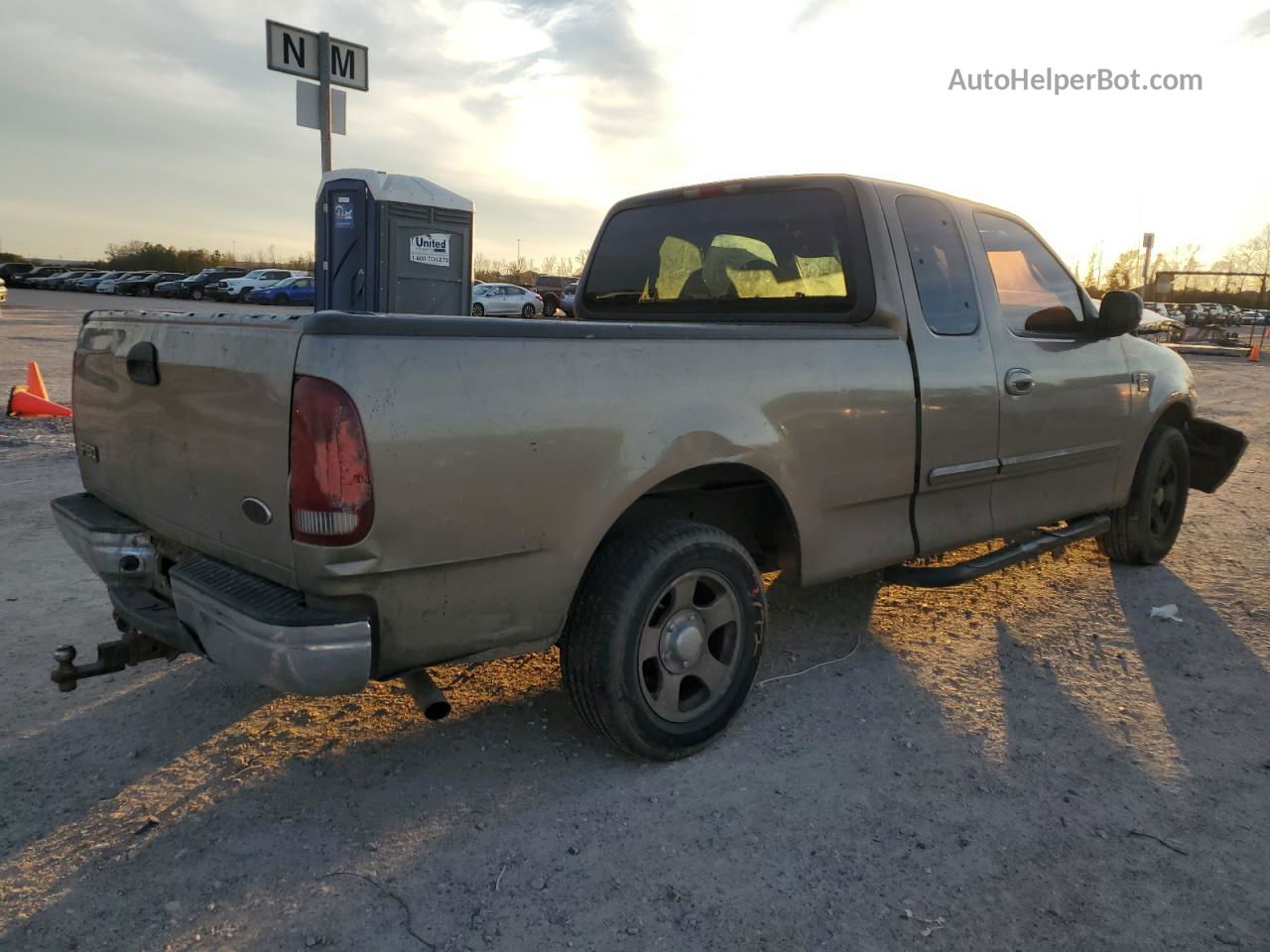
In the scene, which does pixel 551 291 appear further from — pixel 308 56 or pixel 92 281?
pixel 308 56

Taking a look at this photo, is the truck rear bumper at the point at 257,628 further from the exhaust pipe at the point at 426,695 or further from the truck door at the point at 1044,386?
the truck door at the point at 1044,386

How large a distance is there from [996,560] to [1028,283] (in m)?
1.31

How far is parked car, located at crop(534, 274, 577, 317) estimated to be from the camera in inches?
1534

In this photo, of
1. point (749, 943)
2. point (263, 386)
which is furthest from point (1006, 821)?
point (263, 386)

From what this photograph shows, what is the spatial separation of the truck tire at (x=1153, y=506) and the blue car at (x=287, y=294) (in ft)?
119

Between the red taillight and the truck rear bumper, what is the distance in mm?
196

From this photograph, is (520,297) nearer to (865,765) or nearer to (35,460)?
(35,460)

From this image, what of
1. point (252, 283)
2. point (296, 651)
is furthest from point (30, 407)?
point (252, 283)

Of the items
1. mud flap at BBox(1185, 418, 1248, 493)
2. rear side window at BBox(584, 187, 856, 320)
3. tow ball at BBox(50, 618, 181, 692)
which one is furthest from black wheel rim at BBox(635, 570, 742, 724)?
mud flap at BBox(1185, 418, 1248, 493)

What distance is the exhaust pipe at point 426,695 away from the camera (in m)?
2.50

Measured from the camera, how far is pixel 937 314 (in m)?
3.70

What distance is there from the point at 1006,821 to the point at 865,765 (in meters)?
0.46

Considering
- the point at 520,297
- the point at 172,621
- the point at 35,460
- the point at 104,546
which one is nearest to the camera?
the point at 172,621

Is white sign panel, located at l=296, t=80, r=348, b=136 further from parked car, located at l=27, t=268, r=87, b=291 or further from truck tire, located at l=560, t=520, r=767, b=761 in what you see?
parked car, located at l=27, t=268, r=87, b=291
